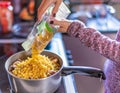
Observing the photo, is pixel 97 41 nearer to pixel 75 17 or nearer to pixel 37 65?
pixel 37 65

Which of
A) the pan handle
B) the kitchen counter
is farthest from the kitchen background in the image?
the pan handle

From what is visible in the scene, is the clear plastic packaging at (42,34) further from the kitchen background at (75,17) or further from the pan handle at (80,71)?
the kitchen background at (75,17)

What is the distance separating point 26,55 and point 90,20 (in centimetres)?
74

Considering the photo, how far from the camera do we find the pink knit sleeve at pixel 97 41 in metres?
0.70

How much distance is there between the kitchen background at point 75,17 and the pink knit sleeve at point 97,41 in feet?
1.03

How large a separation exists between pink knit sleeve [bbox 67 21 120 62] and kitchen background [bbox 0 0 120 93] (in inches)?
12.4

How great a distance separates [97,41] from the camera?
28.0 inches

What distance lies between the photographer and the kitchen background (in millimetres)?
1141

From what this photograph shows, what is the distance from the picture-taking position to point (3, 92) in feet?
2.57

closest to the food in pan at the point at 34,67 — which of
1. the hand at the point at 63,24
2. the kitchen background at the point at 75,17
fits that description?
the hand at the point at 63,24

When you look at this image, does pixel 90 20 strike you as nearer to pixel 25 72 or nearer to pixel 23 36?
pixel 23 36

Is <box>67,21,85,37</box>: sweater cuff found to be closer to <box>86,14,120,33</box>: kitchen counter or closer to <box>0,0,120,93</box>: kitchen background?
<box>0,0,120,93</box>: kitchen background

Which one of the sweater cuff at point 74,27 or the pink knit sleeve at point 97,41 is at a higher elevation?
the sweater cuff at point 74,27

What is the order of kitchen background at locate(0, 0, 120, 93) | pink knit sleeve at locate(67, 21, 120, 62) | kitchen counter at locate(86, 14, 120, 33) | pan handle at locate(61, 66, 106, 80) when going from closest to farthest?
pink knit sleeve at locate(67, 21, 120, 62) < pan handle at locate(61, 66, 106, 80) < kitchen background at locate(0, 0, 120, 93) < kitchen counter at locate(86, 14, 120, 33)
